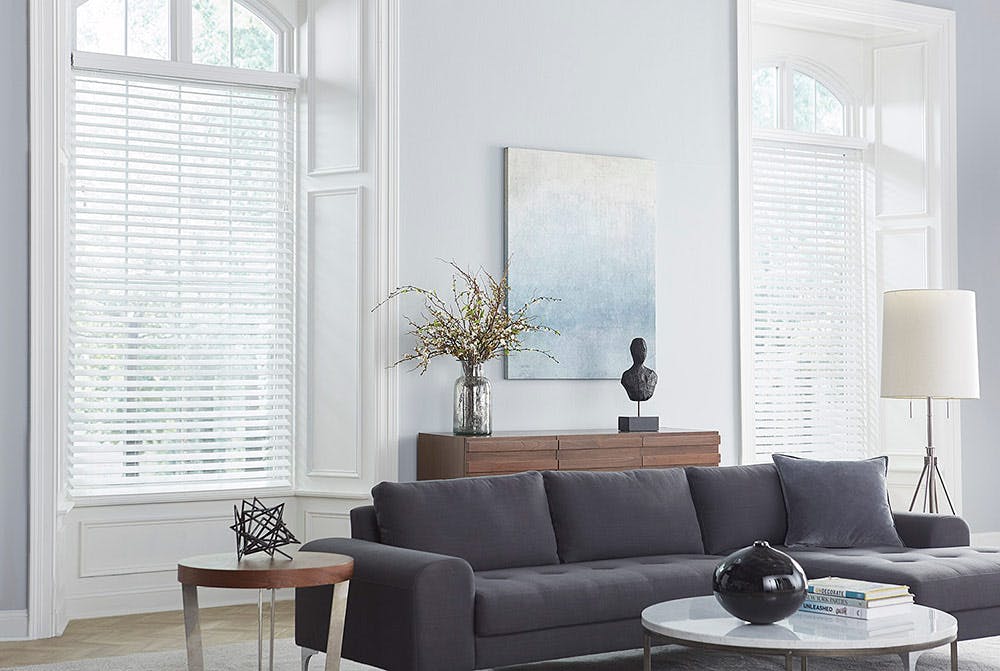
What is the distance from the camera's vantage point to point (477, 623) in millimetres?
4242

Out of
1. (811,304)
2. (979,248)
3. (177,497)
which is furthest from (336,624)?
(979,248)

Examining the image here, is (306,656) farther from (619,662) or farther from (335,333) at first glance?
(335,333)

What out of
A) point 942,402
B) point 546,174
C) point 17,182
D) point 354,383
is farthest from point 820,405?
point 17,182

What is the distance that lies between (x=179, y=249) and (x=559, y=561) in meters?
2.66

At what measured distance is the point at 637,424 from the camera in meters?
6.45

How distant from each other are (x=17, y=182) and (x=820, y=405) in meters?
4.86

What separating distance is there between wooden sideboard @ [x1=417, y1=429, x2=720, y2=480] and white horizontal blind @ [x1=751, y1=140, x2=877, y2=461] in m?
1.40

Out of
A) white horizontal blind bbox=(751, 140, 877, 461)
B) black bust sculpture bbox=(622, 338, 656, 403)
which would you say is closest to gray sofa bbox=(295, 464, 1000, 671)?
black bust sculpture bbox=(622, 338, 656, 403)

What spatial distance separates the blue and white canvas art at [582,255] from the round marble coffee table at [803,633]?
2.63 m

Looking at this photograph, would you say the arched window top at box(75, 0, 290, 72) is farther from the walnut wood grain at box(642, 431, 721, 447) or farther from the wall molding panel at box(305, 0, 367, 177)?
the walnut wood grain at box(642, 431, 721, 447)

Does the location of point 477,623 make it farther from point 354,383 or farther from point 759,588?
point 354,383

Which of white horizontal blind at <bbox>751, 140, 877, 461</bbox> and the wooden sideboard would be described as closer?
the wooden sideboard

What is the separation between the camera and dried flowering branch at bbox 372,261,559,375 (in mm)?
6137

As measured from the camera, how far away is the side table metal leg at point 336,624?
404 centimetres
